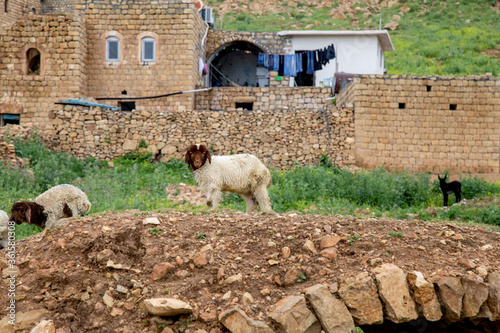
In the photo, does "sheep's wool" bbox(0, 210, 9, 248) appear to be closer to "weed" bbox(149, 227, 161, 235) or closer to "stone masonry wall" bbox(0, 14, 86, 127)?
"weed" bbox(149, 227, 161, 235)

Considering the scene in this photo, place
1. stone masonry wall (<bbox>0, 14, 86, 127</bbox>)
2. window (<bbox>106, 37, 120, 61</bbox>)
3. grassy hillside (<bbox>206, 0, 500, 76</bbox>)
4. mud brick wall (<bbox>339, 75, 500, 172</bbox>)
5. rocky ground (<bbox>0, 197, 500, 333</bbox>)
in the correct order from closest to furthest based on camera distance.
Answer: rocky ground (<bbox>0, 197, 500, 333</bbox>) → mud brick wall (<bbox>339, 75, 500, 172</bbox>) → stone masonry wall (<bbox>0, 14, 86, 127</bbox>) → window (<bbox>106, 37, 120, 61</bbox>) → grassy hillside (<bbox>206, 0, 500, 76</bbox>)

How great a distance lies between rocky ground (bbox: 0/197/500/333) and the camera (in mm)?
5730

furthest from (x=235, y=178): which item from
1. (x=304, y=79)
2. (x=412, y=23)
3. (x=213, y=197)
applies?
(x=412, y=23)

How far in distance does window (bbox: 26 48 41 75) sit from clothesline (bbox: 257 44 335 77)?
→ 9.01 metres

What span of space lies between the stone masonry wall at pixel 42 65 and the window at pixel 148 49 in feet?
7.80

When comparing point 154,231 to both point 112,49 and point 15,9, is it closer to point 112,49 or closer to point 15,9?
point 112,49

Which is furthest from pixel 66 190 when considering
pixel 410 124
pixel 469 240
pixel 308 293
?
pixel 410 124

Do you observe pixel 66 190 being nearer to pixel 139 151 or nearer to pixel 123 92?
pixel 139 151

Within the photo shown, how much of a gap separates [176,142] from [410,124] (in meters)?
7.35

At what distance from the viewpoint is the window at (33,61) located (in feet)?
72.5

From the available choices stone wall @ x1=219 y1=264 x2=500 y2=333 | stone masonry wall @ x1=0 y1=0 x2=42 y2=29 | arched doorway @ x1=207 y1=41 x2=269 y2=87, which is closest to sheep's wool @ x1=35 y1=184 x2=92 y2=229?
stone wall @ x1=219 y1=264 x2=500 y2=333

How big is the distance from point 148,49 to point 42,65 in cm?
411

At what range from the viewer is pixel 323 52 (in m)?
23.4

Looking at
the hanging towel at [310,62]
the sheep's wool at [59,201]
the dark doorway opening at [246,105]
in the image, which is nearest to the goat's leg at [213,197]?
the sheep's wool at [59,201]
